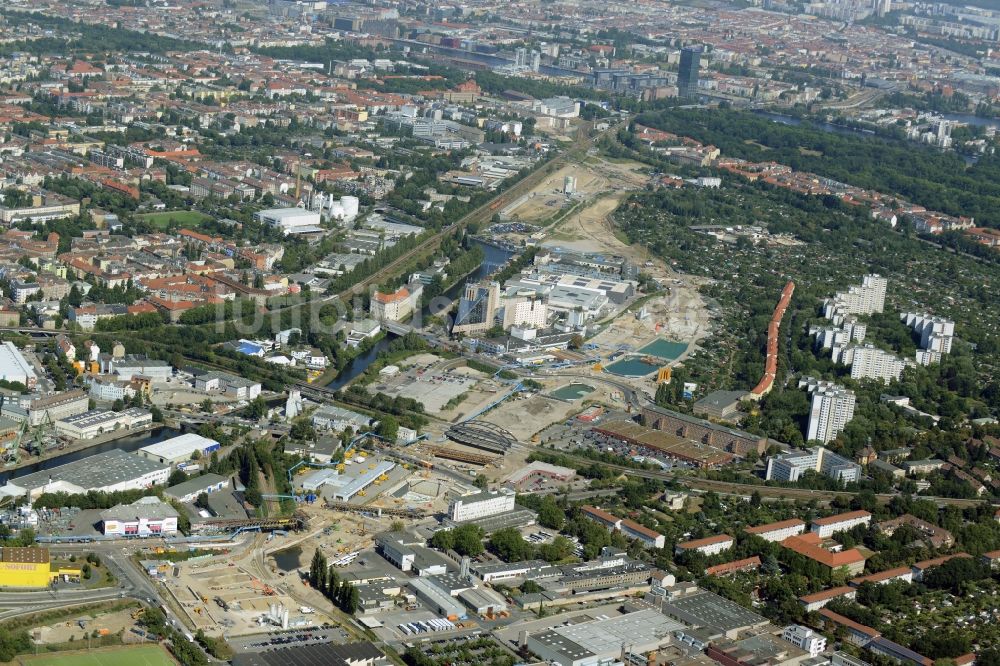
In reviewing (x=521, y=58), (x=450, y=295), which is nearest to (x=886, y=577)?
(x=450, y=295)

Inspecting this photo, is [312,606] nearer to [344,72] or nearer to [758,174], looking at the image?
[758,174]

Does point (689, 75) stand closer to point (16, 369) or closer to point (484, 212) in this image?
point (484, 212)

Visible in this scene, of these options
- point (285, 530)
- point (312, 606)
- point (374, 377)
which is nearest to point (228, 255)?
point (374, 377)

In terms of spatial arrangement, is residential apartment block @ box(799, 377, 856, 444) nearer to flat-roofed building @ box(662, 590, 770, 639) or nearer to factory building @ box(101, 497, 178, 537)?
flat-roofed building @ box(662, 590, 770, 639)

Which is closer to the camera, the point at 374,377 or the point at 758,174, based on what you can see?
the point at 374,377

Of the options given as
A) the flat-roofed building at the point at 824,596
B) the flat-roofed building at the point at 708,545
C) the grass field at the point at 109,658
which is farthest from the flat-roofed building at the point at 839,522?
the grass field at the point at 109,658

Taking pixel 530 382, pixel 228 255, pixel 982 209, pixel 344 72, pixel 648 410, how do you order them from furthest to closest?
1. pixel 344 72
2. pixel 982 209
3. pixel 228 255
4. pixel 530 382
5. pixel 648 410

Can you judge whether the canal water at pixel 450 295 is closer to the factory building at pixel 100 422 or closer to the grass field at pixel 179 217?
the factory building at pixel 100 422

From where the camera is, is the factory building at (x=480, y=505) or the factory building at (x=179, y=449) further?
the factory building at (x=179, y=449)
